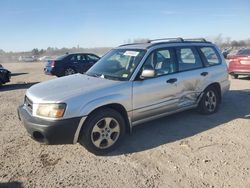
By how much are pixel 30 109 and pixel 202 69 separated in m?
3.81

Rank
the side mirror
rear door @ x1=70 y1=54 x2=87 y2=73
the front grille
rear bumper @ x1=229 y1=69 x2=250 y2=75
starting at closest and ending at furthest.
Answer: the front grille → the side mirror → rear bumper @ x1=229 y1=69 x2=250 y2=75 → rear door @ x1=70 y1=54 x2=87 y2=73

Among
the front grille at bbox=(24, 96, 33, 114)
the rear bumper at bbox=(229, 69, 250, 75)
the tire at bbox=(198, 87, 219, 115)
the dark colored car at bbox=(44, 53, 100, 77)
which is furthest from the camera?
the dark colored car at bbox=(44, 53, 100, 77)

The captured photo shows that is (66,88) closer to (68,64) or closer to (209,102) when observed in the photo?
(209,102)

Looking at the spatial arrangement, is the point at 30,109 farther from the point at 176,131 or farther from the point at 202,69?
the point at 202,69

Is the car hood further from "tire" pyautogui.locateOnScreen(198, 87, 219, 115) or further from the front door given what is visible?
"tire" pyautogui.locateOnScreen(198, 87, 219, 115)

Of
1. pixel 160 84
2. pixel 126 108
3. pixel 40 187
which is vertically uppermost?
pixel 160 84

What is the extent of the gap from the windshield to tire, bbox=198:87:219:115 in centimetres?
207

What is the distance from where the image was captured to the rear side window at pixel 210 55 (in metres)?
6.65

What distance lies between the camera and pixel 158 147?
193 inches

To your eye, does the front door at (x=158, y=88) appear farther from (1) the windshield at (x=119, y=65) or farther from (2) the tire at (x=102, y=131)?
(2) the tire at (x=102, y=131)

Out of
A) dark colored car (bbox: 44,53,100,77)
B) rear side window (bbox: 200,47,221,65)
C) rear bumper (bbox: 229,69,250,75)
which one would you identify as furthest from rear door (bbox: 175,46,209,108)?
dark colored car (bbox: 44,53,100,77)

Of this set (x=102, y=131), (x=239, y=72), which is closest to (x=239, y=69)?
(x=239, y=72)

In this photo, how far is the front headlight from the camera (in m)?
4.21

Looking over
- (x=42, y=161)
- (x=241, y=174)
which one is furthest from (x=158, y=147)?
(x=42, y=161)
